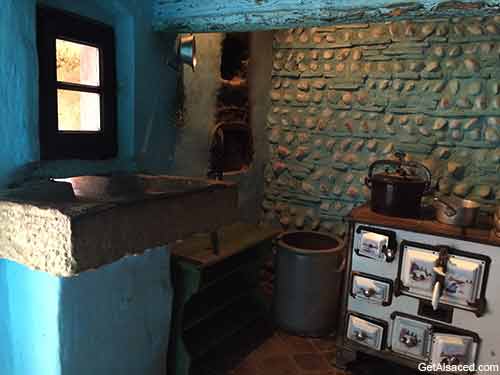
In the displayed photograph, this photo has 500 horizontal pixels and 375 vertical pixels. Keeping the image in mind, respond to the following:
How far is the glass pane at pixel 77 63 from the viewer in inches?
58.2

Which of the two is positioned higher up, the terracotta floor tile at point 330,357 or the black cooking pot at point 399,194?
the black cooking pot at point 399,194

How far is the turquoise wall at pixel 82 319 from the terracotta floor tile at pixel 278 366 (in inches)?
27.2

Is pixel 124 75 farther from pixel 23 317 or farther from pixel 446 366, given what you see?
pixel 446 366

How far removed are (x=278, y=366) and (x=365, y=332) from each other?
0.51 metres

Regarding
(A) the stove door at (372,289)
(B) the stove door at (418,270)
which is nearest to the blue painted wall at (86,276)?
(A) the stove door at (372,289)

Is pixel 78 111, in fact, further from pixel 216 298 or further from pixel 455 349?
pixel 455 349

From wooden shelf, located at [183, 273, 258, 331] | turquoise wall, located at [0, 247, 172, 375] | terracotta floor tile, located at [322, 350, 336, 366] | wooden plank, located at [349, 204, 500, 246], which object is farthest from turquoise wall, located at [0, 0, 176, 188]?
terracotta floor tile, located at [322, 350, 336, 366]

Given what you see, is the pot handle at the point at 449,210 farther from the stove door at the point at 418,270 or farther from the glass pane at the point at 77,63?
the glass pane at the point at 77,63

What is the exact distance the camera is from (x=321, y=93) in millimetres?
2707

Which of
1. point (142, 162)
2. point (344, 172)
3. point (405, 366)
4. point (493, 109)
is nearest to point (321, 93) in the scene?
point (344, 172)

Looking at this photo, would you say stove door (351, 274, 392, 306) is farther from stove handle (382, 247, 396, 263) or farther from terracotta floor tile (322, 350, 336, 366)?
terracotta floor tile (322, 350, 336, 366)

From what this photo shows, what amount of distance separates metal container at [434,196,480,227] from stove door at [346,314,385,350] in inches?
25.2

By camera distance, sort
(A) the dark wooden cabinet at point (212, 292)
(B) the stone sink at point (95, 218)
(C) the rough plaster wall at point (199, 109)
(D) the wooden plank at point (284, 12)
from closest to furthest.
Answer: (B) the stone sink at point (95, 218), (D) the wooden plank at point (284, 12), (A) the dark wooden cabinet at point (212, 292), (C) the rough plaster wall at point (199, 109)

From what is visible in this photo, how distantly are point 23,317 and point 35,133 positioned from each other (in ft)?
2.13
